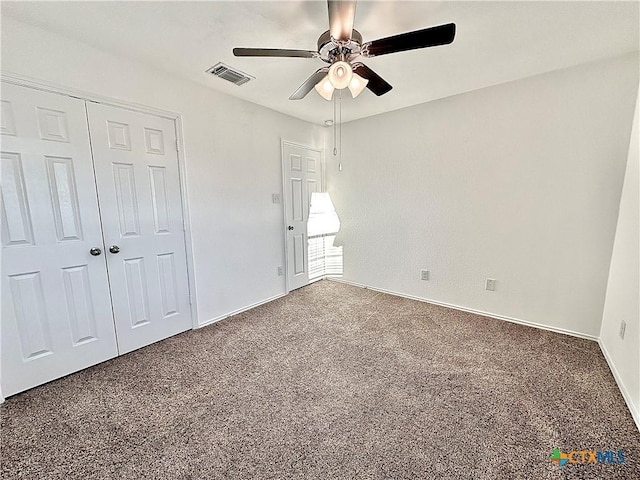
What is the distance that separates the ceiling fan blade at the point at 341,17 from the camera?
135 cm

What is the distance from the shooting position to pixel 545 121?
2.48 m

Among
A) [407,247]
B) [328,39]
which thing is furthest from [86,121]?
[407,247]

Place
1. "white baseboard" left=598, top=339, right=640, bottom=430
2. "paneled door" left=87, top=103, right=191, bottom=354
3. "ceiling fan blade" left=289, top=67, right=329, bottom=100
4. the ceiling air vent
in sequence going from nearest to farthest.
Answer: "white baseboard" left=598, top=339, right=640, bottom=430 < "ceiling fan blade" left=289, top=67, right=329, bottom=100 < "paneled door" left=87, top=103, right=191, bottom=354 < the ceiling air vent

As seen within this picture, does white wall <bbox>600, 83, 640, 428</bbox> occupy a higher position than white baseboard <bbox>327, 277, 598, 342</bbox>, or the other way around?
white wall <bbox>600, 83, 640, 428</bbox>

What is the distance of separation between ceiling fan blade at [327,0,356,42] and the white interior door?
2.05 metres

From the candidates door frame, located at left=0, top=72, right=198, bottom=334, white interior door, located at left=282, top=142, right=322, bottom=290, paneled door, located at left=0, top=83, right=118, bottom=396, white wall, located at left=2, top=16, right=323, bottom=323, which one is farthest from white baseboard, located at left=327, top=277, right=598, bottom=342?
paneled door, located at left=0, top=83, right=118, bottom=396

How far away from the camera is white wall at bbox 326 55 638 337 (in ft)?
7.54

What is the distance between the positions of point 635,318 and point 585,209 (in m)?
1.02

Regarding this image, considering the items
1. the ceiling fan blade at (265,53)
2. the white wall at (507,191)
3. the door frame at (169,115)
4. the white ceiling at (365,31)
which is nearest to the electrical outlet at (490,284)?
the white wall at (507,191)

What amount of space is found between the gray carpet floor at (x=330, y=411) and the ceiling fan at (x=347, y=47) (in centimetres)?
205

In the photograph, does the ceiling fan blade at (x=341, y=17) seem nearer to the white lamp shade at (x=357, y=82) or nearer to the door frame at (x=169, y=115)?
the white lamp shade at (x=357, y=82)

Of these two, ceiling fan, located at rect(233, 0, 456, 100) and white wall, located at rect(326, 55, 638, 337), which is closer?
ceiling fan, located at rect(233, 0, 456, 100)

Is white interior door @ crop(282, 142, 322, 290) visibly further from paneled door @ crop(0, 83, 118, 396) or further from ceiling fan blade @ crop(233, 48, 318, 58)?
paneled door @ crop(0, 83, 118, 396)

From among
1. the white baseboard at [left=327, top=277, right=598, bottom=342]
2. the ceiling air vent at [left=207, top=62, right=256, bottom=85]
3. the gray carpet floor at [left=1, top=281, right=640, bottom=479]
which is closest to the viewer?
the gray carpet floor at [left=1, top=281, right=640, bottom=479]
